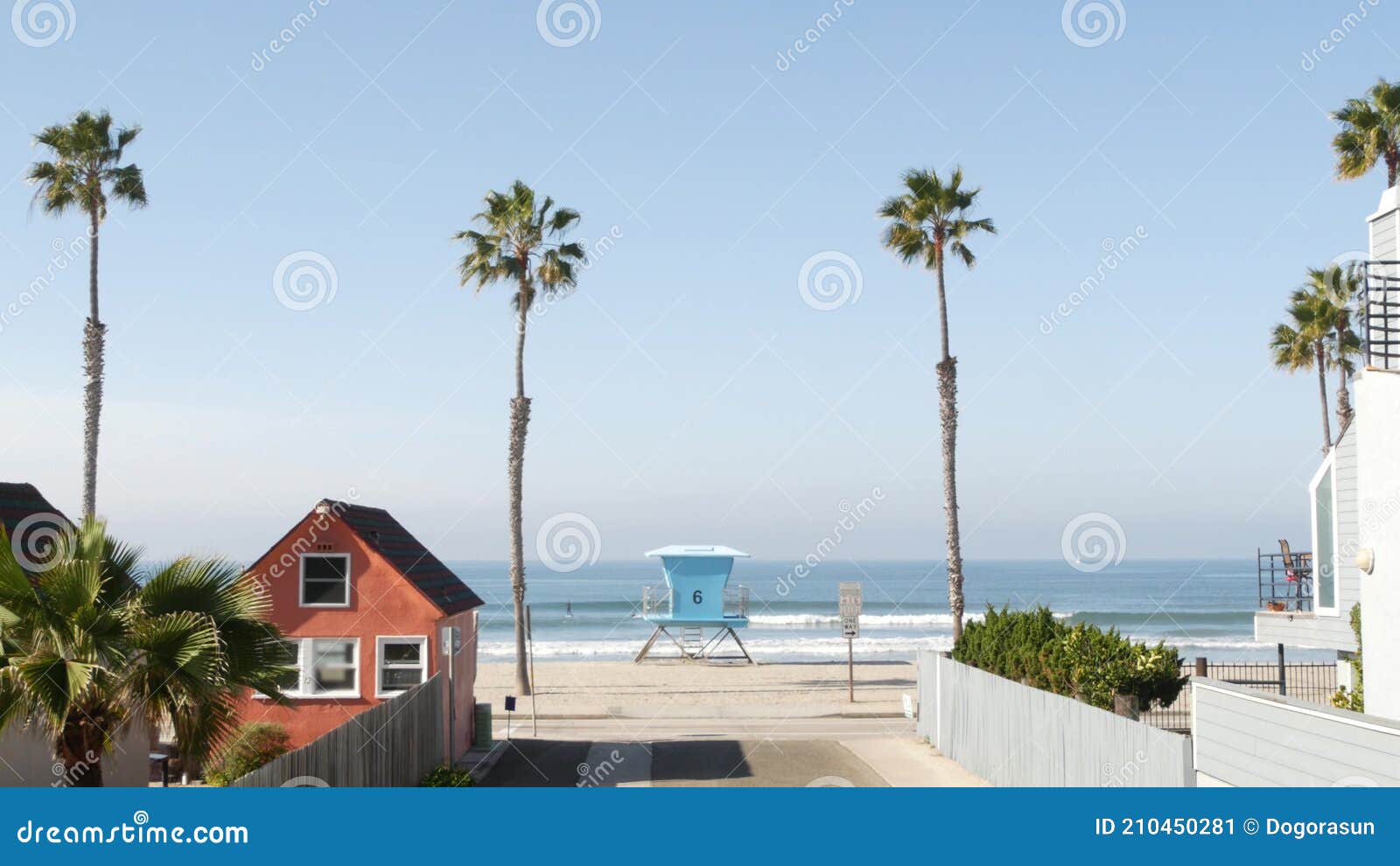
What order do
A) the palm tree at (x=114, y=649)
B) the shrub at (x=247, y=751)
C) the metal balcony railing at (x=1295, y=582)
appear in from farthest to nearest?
the metal balcony railing at (x=1295, y=582) → the shrub at (x=247, y=751) → the palm tree at (x=114, y=649)

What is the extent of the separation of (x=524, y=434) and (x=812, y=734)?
50.4 ft

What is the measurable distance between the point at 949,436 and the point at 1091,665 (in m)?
19.0

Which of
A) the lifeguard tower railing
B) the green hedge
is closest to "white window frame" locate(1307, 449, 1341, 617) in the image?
the green hedge

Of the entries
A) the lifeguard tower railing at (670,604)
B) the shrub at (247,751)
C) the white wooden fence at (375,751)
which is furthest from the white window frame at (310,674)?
the lifeguard tower railing at (670,604)

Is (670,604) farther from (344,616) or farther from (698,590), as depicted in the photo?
(344,616)

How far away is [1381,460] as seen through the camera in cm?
1562

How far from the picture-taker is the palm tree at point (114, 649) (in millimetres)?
12523

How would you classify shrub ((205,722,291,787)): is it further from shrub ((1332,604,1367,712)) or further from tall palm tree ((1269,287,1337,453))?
tall palm tree ((1269,287,1337,453))

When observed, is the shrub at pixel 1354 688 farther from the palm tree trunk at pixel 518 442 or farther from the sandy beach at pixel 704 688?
the palm tree trunk at pixel 518 442

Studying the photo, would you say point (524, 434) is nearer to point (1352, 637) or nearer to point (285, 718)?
point (285, 718)

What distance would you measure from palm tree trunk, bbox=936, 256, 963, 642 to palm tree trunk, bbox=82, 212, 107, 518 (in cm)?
2392

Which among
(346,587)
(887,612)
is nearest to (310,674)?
(346,587)

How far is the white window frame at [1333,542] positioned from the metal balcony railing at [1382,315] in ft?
28.4

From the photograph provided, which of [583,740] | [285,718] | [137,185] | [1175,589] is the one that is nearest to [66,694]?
[285,718]
